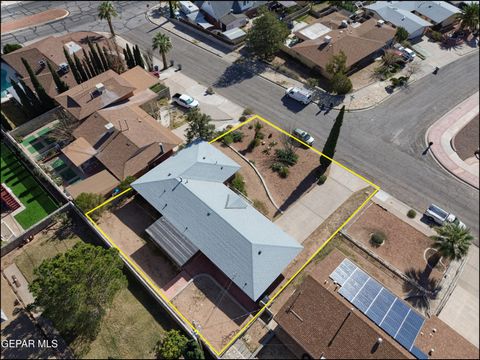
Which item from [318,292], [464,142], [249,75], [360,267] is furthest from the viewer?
[249,75]

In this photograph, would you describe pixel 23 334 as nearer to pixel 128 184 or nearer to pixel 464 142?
pixel 128 184

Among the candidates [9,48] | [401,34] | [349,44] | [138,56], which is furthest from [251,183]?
[9,48]

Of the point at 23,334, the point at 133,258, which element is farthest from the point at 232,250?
the point at 23,334

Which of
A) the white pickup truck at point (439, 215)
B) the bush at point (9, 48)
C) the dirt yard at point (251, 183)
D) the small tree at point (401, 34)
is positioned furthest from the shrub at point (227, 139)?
the bush at point (9, 48)

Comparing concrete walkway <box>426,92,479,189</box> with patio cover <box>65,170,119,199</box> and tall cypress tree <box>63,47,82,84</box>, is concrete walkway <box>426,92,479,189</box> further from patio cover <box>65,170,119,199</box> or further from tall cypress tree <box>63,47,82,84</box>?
tall cypress tree <box>63,47,82,84</box>

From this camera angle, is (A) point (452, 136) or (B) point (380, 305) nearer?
(B) point (380, 305)

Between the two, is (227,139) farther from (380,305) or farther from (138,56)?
(380,305)

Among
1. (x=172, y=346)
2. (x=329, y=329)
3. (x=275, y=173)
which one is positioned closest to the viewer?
(x=329, y=329)
